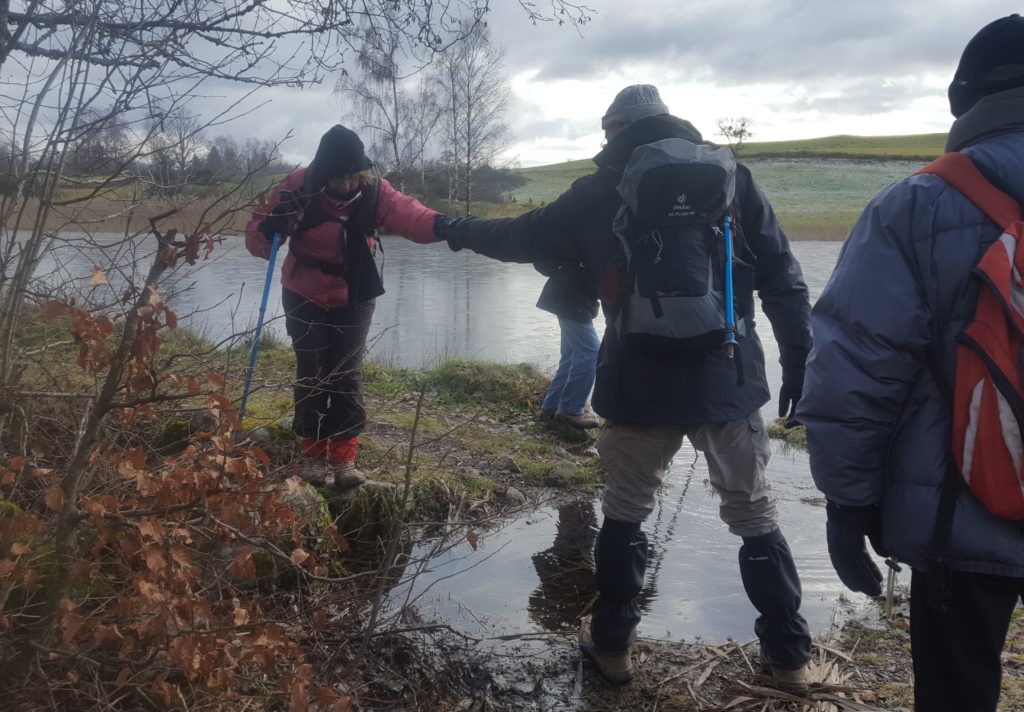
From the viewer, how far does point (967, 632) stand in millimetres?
2119

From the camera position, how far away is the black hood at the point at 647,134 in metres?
3.44

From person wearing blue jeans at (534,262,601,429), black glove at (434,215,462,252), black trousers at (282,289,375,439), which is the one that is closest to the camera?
black glove at (434,215,462,252)

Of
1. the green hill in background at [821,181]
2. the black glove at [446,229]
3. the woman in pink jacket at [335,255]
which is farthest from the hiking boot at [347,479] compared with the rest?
the green hill in background at [821,181]

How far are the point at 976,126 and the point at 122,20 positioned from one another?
3481mm

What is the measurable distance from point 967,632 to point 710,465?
1376mm

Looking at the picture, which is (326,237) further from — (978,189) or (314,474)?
(978,189)

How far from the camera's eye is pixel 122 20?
150 inches

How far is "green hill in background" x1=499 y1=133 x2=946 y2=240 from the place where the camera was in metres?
31.5

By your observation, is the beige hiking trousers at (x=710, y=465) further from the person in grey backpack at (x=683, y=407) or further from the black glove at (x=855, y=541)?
the black glove at (x=855, y=541)

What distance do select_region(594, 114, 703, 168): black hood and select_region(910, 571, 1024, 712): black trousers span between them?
1968mm

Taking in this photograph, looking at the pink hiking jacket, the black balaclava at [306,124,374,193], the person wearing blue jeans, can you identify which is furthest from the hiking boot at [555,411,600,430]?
the black balaclava at [306,124,374,193]

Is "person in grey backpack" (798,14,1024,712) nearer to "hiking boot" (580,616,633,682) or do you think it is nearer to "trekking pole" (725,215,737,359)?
"trekking pole" (725,215,737,359)

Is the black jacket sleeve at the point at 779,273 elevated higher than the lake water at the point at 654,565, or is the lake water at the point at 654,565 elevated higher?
→ the black jacket sleeve at the point at 779,273

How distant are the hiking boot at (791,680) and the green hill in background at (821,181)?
827 inches
